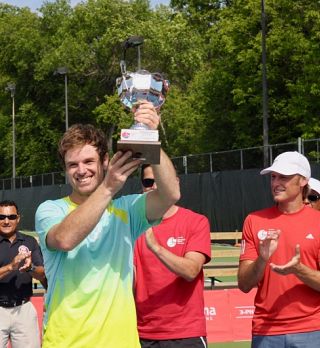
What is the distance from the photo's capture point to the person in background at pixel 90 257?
3.85 m

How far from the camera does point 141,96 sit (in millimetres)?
4094

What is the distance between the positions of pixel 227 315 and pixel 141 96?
755cm

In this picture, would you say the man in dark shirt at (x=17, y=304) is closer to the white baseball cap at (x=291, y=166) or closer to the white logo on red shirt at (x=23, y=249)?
the white logo on red shirt at (x=23, y=249)

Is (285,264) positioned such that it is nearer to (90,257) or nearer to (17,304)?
(90,257)

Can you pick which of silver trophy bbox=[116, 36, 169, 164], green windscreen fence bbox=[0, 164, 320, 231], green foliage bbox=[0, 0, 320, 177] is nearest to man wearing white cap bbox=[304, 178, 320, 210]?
silver trophy bbox=[116, 36, 169, 164]

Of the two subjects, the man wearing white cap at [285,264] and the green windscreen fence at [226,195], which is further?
the green windscreen fence at [226,195]

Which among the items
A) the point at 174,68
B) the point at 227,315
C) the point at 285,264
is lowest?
the point at 227,315

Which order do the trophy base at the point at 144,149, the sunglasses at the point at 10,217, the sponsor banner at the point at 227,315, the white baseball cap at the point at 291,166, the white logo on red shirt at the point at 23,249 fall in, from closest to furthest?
the trophy base at the point at 144,149
the white baseball cap at the point at 291,166
the white logo on red shirt at the point at 23,249
the sunglasses at the point at 10,217
the sponsor banner at the point at 227,315

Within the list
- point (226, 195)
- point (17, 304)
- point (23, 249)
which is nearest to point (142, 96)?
point (23, 249)

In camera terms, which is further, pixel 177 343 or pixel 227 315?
pixel 227 315

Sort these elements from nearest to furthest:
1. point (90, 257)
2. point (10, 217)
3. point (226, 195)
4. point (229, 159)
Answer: point (90, 257)
point (10, 217)
point (229, 159)
point (226, 195)

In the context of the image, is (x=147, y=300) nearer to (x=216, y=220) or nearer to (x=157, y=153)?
(x=157, y=153)

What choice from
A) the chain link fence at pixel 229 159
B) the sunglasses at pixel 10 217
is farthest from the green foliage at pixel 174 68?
the sunglasses at pixel 10 217

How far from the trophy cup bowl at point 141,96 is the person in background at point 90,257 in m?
0.09
